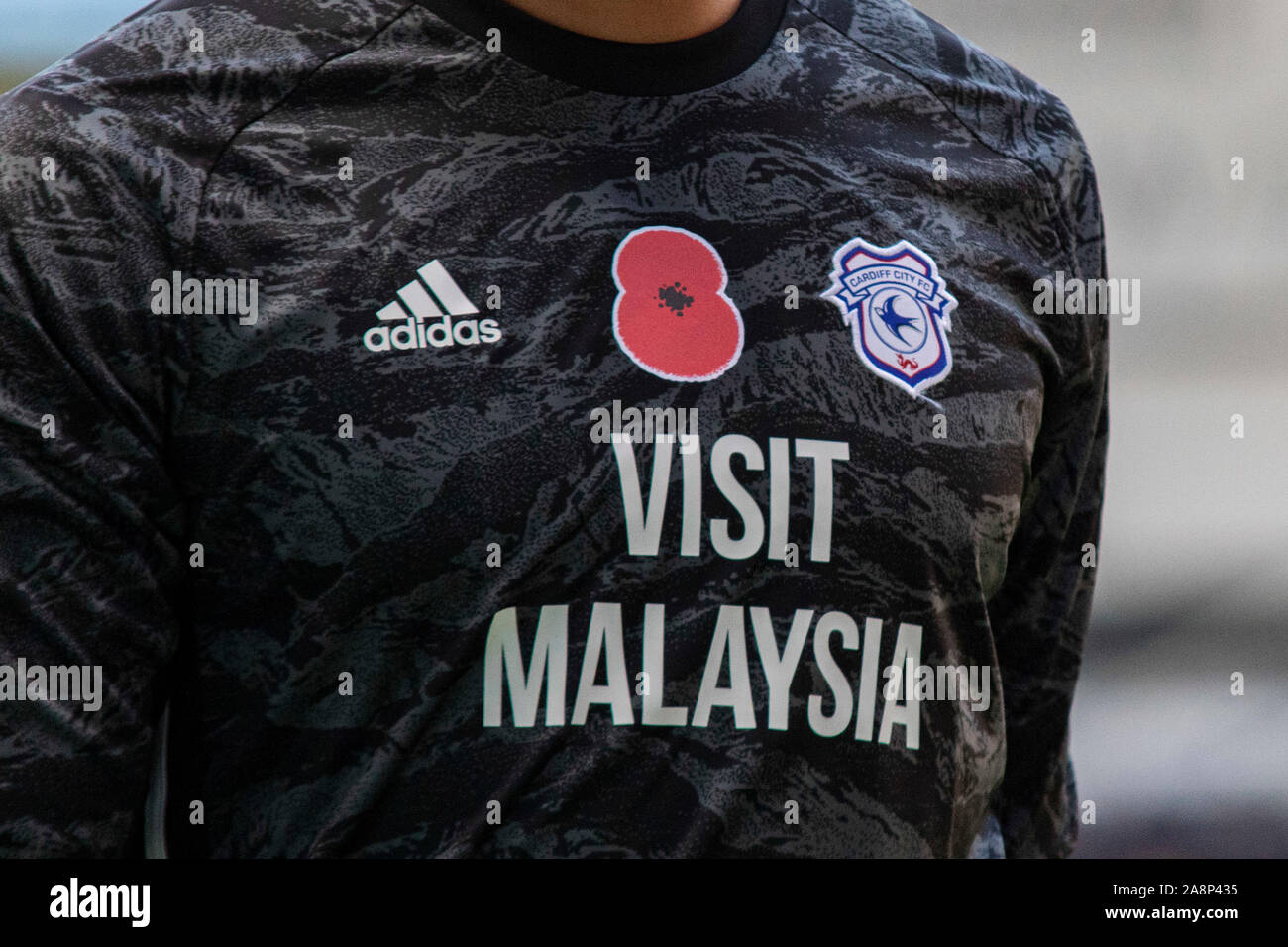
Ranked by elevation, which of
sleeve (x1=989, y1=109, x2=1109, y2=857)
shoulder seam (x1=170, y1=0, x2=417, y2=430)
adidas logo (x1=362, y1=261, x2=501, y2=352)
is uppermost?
shoulder seam (x1=170, y1=0, x2=417, y2=430)

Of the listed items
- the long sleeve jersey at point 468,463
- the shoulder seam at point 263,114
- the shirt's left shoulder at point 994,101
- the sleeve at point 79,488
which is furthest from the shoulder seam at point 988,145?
the sleeve at point 79,488

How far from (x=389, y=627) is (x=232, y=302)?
0.83 feet

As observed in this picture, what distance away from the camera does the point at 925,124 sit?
1.29 meters

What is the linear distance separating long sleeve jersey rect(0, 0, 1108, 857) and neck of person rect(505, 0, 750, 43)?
1 centimetres

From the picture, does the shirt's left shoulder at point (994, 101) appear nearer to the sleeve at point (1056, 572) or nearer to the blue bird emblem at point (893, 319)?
the sleeve at point (1056, 572)

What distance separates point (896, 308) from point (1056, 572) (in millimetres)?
343

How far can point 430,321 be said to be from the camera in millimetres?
1067

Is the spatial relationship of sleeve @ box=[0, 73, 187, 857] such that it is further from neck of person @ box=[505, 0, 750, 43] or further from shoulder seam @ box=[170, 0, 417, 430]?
neck of person @ box=[505, 0, 750, 43]

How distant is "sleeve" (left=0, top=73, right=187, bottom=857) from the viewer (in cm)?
97

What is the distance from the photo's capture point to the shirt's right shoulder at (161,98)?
1.02 m

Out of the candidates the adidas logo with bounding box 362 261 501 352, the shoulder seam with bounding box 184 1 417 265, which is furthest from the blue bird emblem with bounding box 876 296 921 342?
the shoulder seam with bounding box 184 1 417 265

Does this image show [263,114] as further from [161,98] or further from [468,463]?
[468,463]
